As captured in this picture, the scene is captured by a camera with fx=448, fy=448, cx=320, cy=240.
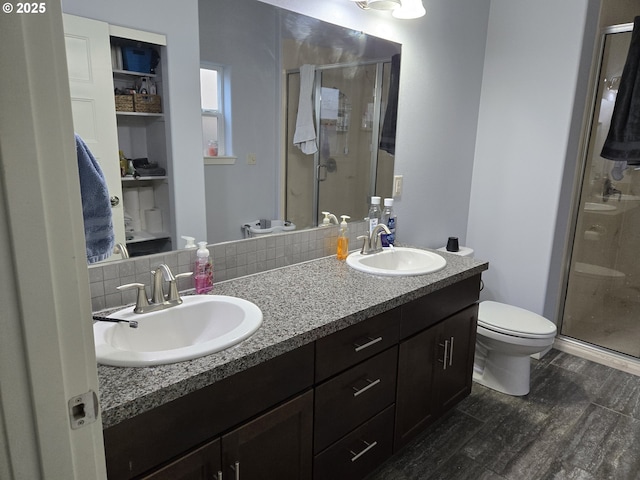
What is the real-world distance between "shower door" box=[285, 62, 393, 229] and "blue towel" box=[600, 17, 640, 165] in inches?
56.9

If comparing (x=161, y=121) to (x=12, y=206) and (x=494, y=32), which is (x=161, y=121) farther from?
(x=494, y=32)

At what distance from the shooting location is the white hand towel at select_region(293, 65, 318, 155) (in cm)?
191

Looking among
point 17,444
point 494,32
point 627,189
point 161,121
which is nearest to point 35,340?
point 17,444

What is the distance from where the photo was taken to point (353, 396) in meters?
1.53

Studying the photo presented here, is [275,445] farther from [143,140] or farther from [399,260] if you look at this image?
[399,260]

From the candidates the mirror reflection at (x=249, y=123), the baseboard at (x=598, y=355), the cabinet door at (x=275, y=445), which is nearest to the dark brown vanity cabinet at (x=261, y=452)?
the cabinet door at (x=275, y=445)

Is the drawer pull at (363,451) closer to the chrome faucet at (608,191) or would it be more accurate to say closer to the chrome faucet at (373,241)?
the chrome faucet at (373,241)

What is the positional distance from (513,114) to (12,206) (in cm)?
284

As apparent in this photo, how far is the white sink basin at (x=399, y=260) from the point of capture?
6.37 feet

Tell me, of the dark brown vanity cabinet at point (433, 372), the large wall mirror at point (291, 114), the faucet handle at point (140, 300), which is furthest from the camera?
the dark brown vanity cabinet at point (433, 372)

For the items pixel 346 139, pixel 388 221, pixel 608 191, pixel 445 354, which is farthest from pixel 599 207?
pixel 346 139

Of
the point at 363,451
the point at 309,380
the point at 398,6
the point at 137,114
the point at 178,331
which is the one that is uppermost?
the point at 398,6

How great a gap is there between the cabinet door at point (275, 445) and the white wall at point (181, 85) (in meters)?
0.70

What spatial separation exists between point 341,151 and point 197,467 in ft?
5.01
